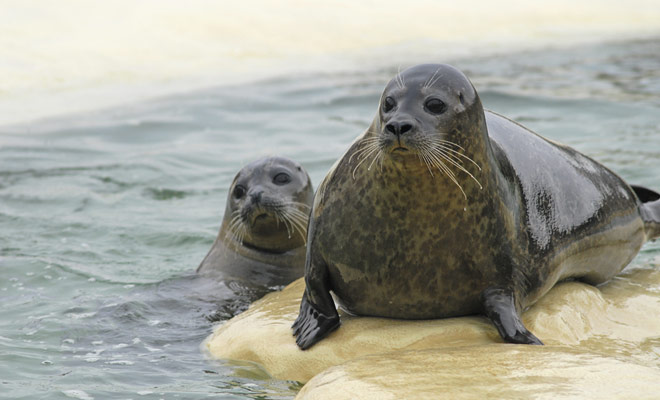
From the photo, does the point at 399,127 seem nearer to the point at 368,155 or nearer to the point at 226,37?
the point at 368,155

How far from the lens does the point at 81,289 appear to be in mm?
6738

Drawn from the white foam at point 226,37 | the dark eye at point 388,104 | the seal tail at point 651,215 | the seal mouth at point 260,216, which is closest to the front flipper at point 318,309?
the dark eye at point 388,104

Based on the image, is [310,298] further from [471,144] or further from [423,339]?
[471,144]

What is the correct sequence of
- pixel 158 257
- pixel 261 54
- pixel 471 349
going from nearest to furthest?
1. pixel 471 349
2. pixel 158 257
3. pixel 261 54

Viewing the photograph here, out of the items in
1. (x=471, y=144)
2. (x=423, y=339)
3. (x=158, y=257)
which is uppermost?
(x=471, y=144)

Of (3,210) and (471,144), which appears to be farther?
(3,210)

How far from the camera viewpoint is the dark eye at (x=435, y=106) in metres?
4.18

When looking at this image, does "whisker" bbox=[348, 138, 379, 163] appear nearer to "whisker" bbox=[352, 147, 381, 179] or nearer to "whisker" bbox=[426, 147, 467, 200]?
"whisker" bbox=[352, 147, 381, 179]

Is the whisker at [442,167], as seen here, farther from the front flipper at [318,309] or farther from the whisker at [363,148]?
the front flipper at [318,309]

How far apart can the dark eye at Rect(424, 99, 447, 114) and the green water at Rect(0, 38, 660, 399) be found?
4.52 feet

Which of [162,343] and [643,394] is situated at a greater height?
[643,394]

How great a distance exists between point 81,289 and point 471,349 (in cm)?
340

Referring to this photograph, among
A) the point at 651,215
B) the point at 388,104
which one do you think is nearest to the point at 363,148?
the point at 388,104

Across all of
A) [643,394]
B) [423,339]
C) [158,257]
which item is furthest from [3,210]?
[643,394]
